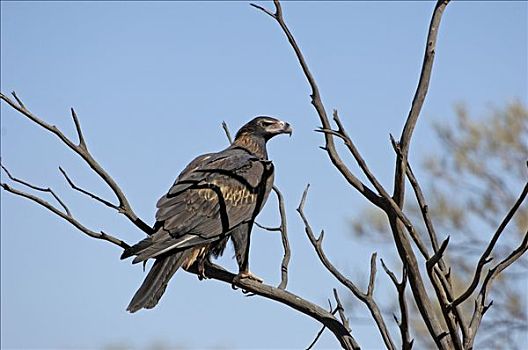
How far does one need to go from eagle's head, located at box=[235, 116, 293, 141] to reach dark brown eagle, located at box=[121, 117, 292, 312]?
276 millimetres

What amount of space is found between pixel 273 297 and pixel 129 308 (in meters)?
0.83

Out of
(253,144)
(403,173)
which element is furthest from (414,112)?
(253,144)

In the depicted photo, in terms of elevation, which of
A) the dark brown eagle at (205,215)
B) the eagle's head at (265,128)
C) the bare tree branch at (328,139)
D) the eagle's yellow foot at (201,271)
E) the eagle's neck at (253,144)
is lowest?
the bare tree branch at (328,139)

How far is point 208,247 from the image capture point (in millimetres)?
4938

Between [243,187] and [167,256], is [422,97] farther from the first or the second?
[243,187]

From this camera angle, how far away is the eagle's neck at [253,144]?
19.6ft

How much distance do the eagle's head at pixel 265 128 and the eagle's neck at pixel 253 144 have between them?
0.02m

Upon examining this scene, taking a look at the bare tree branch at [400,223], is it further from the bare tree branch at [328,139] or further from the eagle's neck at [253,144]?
the eagle's neck at [253,144]

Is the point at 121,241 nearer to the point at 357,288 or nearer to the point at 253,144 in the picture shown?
the point at 357,288

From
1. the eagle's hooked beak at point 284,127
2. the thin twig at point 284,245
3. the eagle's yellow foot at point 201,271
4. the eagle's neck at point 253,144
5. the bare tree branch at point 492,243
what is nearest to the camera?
the bare tree branch at point 492,243

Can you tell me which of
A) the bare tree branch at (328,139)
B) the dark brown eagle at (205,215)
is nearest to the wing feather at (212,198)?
the dark brown eagle at (205,215)

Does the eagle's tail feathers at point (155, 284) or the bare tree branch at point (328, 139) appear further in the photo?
the eagle's tail feathers at point (155, 284)

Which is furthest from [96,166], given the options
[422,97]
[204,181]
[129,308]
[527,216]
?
[527,216]

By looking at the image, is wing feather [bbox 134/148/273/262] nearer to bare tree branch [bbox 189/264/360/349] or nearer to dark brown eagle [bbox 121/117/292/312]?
dark brown eagle [bbox 121/117/292/312]
